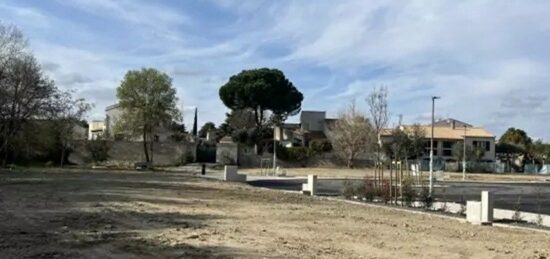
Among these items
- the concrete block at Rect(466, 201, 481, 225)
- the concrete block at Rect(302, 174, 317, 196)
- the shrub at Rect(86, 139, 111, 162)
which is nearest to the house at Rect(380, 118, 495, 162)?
the shrub at Rect(86, 139, 111, 162)

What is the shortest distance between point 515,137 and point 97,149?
8459 cm

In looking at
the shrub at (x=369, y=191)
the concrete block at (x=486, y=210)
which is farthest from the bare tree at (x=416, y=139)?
the concrete block at (x=486, y=210)

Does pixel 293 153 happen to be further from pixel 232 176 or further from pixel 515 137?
pixel 515 137

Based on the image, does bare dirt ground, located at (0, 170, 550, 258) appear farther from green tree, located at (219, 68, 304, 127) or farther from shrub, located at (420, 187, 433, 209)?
green tree, located at (219, 68, 304, 127)

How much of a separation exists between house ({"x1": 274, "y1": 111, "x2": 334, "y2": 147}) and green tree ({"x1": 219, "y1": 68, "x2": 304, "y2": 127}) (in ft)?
17.7

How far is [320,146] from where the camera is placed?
81.8 meters

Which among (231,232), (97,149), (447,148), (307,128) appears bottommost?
(231,232)

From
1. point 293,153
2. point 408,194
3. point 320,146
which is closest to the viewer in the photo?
point 408,194

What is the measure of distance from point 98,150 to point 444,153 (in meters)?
57.9

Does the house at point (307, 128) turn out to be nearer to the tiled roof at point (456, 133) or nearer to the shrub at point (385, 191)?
the tiled roof at point (456, 133)

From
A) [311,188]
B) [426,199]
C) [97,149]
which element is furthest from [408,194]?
[97,149]

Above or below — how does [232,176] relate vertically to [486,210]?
above

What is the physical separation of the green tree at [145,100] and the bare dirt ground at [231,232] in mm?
47685

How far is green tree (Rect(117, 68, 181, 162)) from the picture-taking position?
230 ft
